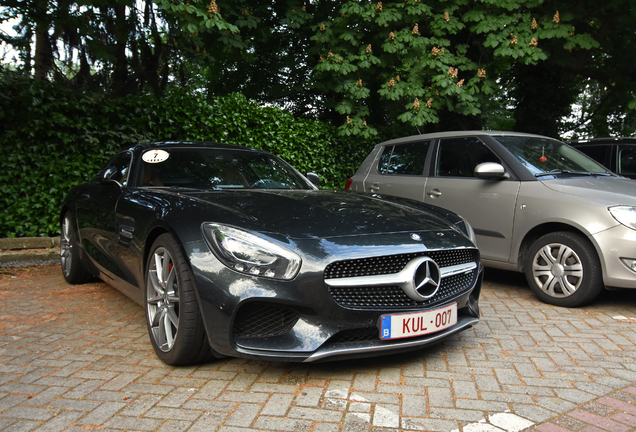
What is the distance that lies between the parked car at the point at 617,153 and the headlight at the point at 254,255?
6308 millimetres

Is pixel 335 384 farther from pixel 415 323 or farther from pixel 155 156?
pixel 155 156

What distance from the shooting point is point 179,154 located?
4.20m

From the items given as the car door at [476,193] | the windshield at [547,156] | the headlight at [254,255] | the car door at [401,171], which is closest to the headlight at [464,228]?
the car door at [476,193]

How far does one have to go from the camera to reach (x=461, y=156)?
5.66m

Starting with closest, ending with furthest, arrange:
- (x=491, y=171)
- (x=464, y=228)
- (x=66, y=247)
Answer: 1. (x=464, y=228)
2. (x=491, y=171)
3. (x=66, y=247)

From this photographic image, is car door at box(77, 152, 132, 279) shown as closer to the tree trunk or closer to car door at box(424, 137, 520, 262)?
the tree trunk

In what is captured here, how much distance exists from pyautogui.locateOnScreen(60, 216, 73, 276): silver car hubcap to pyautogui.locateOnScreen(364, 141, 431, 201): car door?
360cm

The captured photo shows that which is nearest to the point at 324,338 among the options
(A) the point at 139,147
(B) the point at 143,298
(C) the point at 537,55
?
(B) the point at 143,298

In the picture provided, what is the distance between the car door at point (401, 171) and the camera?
6039 mm

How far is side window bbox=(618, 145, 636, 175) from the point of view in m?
7.03

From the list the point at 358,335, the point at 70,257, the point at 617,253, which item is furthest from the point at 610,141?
the point at 70,257

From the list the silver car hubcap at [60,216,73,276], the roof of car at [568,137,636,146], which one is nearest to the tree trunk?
the silver car hubcap at [60,216,73,276]

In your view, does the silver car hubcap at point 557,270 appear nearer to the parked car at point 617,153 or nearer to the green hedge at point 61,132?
the parked car at point 617,153

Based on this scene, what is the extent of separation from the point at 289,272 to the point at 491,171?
3.07 meters
